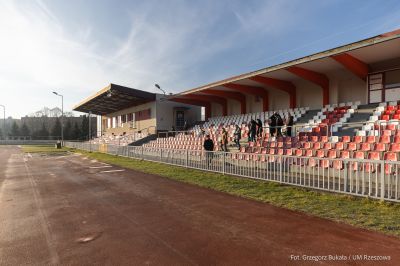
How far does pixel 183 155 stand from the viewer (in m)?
14.9

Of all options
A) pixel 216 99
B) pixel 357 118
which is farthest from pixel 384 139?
pixel 216 99

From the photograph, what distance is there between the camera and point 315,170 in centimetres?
859

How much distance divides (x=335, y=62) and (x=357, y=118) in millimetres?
3835

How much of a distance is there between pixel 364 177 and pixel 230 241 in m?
5.03

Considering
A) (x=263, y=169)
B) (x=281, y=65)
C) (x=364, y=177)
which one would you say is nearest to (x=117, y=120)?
(x=281, y=65)

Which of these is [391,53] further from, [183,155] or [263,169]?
[183,155]

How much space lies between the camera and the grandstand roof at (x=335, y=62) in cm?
1234

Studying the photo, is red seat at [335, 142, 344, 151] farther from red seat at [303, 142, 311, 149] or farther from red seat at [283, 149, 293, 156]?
red seat at [283, 149, 293, 156]

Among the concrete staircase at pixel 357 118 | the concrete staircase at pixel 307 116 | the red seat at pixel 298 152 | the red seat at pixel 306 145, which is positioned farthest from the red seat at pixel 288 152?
the concrete staircase at pixel 307 116

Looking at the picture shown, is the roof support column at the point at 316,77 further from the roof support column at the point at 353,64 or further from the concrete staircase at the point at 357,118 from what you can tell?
the concrete staircase at the point at 357,118


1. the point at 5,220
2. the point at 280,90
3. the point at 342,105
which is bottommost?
the point at 5,220

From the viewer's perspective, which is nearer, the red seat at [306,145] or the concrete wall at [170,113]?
the red seat at [306,145]

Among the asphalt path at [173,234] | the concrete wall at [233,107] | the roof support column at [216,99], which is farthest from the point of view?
the roof support column at [216,99]

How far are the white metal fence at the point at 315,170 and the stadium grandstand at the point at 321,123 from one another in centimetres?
3
